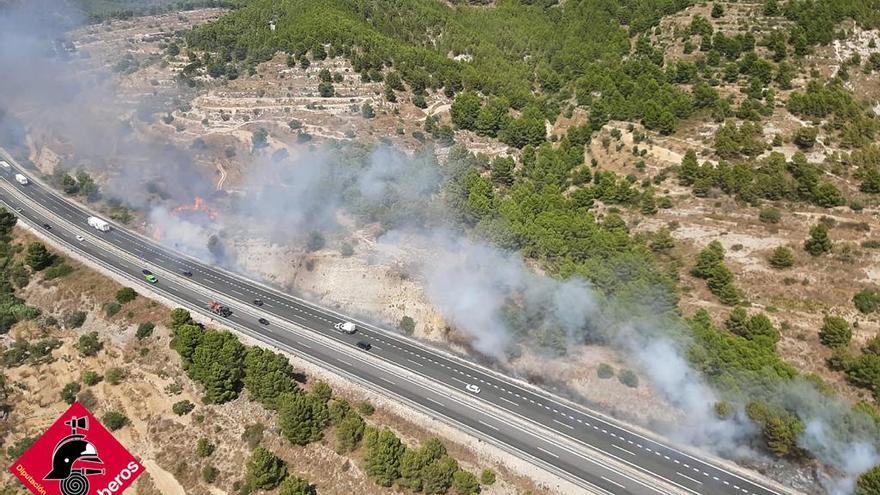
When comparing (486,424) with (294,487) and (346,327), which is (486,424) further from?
Answer: (346,327)

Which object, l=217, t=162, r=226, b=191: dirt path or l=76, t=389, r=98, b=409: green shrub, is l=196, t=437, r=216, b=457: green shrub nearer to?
l=76, t=389, r=98, b=409: green shrub

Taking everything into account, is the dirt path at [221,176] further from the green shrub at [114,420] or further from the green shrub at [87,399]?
the green shrub at [114,420]

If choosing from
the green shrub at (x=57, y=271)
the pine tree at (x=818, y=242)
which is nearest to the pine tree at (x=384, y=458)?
the green shrub at (x=57, y=271)

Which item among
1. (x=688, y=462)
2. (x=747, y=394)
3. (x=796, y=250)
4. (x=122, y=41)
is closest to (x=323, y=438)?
(x=688, y=462)

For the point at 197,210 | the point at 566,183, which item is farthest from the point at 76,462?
the point at 566,183

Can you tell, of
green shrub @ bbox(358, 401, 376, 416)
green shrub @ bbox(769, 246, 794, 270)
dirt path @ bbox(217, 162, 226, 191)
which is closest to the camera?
green shrub @ bbox(358, 401, 376, 416)

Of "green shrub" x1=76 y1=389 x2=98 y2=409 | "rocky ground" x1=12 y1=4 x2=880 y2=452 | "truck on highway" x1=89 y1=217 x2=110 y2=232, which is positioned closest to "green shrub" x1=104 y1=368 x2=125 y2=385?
"green shrub" x1=76 y1=389 x2=98 y2=409
